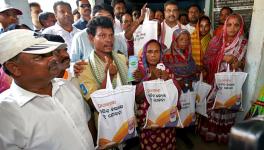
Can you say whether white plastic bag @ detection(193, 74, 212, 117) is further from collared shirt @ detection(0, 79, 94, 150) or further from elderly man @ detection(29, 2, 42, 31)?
elderly man @ detection(29, 2, 42, 31)

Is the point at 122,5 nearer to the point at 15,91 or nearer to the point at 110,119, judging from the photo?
the point at 110,119

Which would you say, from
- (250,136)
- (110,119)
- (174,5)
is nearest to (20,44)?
(110,119)

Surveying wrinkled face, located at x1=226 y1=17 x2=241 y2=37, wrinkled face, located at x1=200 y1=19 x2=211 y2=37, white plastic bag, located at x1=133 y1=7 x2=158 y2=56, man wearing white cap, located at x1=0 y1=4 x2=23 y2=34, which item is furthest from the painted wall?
man wearing white cap, located at x1=0 y1=4 x2=23 y2=34

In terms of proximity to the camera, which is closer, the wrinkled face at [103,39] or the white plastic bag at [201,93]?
the wrinkled face at [103,39]

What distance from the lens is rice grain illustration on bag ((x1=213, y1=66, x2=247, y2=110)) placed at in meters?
2.89

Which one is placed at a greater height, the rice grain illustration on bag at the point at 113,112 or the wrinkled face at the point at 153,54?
the wrinkled face at the point at 153,54

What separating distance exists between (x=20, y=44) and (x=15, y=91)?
0.28 meters

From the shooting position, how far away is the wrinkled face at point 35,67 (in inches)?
52.5

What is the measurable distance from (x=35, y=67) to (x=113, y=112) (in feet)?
Result: 2.65

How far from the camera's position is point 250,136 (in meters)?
0.42

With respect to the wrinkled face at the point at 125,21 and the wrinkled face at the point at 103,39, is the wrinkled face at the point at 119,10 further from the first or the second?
the wrinkled face at the point at 103,39

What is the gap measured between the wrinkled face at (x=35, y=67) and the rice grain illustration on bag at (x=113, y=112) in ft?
1.77

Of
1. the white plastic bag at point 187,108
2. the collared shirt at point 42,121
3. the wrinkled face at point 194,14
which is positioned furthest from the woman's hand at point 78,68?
the wrinkled face at point 194,14

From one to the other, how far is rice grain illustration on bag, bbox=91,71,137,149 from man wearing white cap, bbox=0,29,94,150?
418 mm
